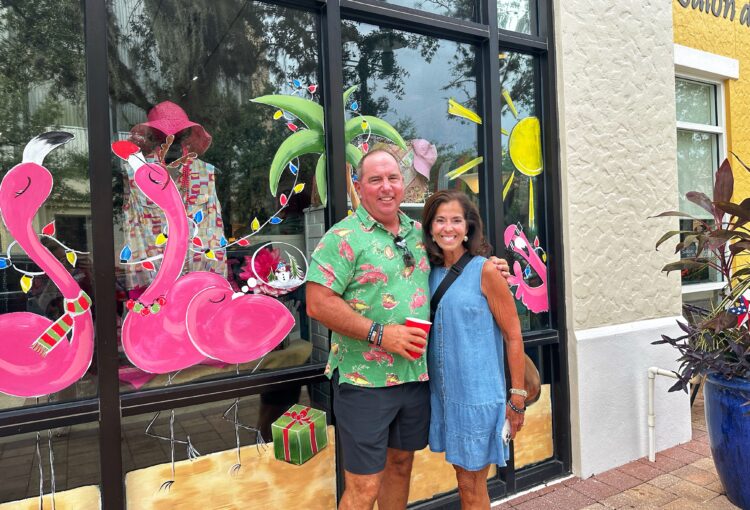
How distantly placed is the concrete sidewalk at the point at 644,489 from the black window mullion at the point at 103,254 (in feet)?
7.35

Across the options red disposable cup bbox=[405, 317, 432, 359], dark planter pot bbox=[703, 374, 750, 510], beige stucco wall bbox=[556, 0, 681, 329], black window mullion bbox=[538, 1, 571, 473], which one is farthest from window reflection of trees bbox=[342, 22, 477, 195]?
dark planter pot bbox=[703, 374, 750, 510]

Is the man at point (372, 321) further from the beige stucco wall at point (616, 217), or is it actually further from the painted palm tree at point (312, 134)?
the beige stucco wall at point (616, 217)

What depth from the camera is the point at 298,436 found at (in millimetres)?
2520

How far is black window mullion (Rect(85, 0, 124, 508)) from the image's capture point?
2240 millimetres

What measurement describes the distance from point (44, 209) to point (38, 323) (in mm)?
490

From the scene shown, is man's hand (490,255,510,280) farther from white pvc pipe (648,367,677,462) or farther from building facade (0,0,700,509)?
white pvc pipe (648,367,677,462)

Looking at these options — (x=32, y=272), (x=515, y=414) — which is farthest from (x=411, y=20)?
(x=32, y=272)

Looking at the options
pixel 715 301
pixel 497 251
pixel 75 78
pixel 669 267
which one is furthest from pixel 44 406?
pixel 715 301

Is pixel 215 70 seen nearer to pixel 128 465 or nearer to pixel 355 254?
pixel 355 254

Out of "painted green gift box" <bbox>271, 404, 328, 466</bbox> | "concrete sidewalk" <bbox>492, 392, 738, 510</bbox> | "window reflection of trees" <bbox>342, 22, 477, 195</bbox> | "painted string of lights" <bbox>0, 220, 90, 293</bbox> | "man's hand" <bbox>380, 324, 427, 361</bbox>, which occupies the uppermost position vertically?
"window reflection of trees" <bbox>342, 22, 477, 195</bbox>

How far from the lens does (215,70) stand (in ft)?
8.45

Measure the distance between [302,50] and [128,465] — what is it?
228 cm

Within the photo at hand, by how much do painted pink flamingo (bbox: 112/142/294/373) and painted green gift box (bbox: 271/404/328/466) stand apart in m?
0.37

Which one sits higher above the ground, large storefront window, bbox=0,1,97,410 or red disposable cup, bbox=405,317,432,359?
large storefront window, bbox=0,1,97,410
